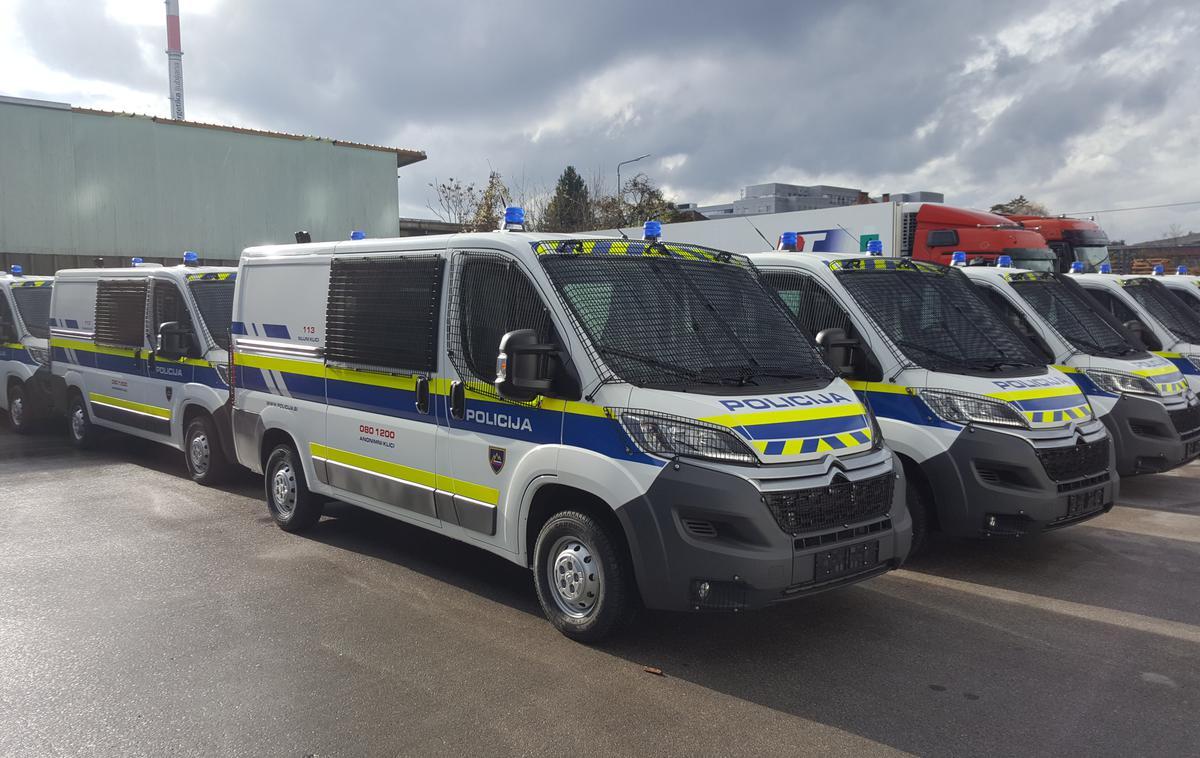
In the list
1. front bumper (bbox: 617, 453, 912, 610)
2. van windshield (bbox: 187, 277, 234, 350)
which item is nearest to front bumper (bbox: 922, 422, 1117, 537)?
front bumper (bbox: 617, 453, 912, 610)

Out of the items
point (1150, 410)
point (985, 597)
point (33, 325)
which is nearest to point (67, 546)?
point (985, 597)

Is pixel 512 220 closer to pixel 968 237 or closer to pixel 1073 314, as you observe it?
pixel 1073 314

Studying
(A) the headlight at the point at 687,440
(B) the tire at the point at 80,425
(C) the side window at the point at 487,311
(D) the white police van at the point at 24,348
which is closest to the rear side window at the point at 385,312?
(C) the side window at the point at 487,311

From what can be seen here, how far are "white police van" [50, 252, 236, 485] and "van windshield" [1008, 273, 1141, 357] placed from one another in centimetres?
752

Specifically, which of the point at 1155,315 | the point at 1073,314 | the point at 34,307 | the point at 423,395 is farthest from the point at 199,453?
the point at 1155,315

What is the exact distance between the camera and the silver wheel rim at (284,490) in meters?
7.01

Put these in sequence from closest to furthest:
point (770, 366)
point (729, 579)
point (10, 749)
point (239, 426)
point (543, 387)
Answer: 1. point (10, 749)
2. point (729, 579)
3. point (543, 387)
4. point (770, 366)
5. point (239, 426)

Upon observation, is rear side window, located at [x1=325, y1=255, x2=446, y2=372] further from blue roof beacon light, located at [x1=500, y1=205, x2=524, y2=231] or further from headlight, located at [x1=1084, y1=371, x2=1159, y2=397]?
headlight, located at [x1=1084, y1=371, x2=1159, y2=397]

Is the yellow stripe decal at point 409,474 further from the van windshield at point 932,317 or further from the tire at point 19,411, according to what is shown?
the tire at point 19,411

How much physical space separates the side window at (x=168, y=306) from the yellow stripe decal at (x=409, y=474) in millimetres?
3285

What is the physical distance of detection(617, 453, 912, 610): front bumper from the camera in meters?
4.16

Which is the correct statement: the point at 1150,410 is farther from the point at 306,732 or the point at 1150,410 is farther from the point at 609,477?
the point at 306,732

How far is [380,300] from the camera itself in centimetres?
600

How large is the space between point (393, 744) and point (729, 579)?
1.62 m
